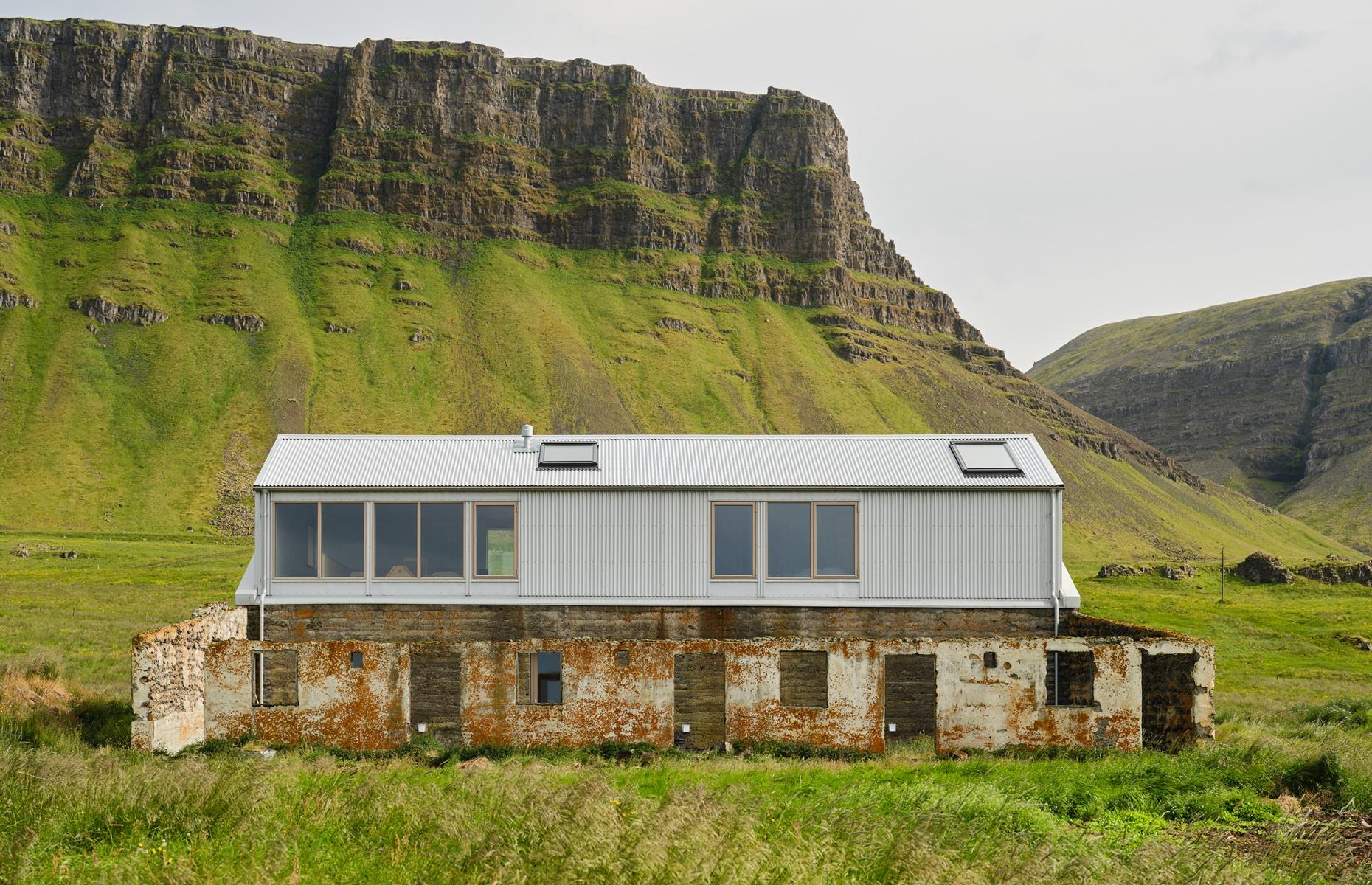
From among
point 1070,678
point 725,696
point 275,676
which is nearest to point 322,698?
point 275,676

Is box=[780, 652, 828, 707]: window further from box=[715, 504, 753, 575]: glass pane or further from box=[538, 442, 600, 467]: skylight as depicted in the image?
box=[538, 442, 600, 467]: skylight

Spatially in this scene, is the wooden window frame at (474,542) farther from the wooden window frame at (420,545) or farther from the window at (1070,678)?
the window at (1070,678)

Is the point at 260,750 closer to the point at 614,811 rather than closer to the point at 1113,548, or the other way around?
the point at 614,811

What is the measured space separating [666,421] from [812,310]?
4774cm

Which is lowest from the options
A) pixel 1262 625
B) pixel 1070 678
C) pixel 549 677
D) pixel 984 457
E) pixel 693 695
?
pixel 1262 625

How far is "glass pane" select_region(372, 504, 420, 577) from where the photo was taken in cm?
2333

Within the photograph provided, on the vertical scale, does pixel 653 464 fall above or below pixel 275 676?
above

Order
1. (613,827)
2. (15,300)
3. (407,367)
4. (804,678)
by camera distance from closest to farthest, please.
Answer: (613,827) → (804,678) → (15,300) → (407,367)

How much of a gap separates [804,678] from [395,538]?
9624 millimetres

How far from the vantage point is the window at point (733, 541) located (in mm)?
23219

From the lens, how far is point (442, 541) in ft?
76.9

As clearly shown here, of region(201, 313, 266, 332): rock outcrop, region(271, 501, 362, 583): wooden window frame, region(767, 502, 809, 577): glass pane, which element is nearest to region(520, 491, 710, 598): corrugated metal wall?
region(767, 502, 809, 577): glass pane

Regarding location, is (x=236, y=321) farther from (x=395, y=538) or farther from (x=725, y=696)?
(x=725, y=696)

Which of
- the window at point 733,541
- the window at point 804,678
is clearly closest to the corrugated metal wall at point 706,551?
the window at point 733,541
